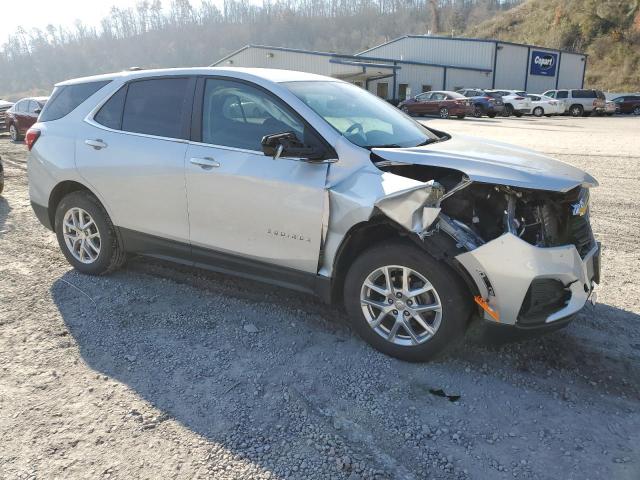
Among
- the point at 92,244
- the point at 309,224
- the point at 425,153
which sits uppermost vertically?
the point at 425,153

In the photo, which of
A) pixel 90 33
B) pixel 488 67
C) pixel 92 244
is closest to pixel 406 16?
pixel 90 33

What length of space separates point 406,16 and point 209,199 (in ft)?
479

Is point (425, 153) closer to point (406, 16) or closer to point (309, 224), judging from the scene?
point (309, 224)

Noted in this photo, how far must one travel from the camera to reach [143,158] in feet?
13.9

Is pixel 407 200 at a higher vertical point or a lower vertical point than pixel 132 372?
higher

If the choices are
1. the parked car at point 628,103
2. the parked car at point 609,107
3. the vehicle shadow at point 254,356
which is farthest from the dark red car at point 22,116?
the parked car at point 628,103

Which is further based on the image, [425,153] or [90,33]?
[90,33]

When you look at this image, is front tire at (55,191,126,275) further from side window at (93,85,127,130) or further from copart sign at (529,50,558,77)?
copart sign at (529,50,558,77)

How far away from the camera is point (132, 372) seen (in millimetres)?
3385

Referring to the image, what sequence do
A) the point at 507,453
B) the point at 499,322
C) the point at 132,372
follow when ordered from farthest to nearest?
1. the point at 132,372
2. the point at 499,322
3. the point at 507,453

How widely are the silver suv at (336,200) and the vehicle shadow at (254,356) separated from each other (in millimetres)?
355

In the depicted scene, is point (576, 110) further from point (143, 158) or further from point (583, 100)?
point (143, 158)

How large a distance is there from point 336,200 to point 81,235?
277 centimetres

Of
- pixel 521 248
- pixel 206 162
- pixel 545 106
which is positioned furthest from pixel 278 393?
pixel 545 106
